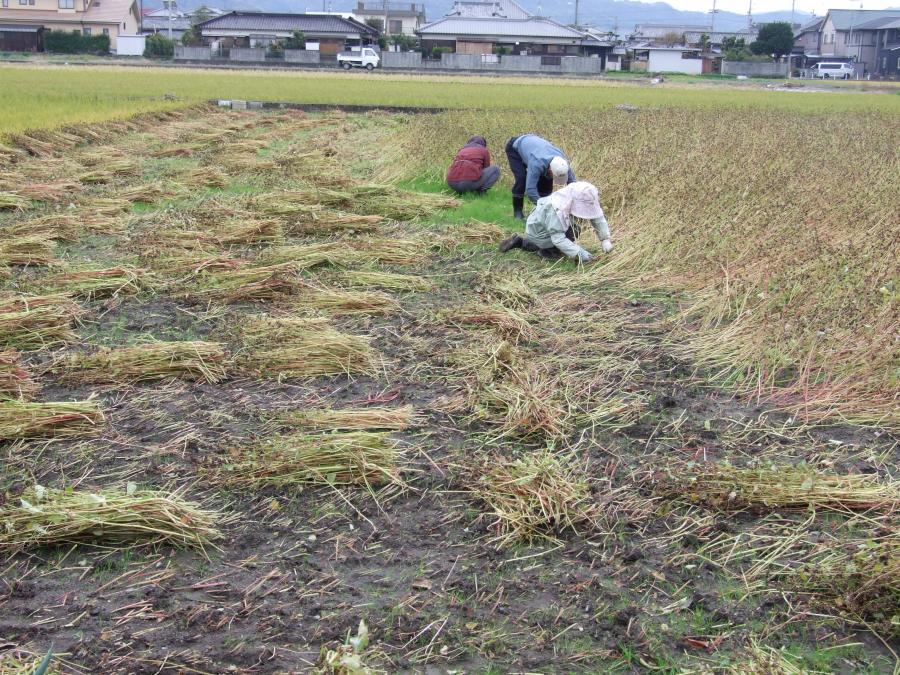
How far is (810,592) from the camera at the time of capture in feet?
8.40

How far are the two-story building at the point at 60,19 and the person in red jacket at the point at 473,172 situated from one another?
49.2m

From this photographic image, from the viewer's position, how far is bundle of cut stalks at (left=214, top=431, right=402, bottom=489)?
10.3 ft

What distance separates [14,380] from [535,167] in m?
4.49

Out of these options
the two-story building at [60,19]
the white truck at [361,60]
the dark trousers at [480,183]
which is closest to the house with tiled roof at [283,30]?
the two-story building at [60,19]

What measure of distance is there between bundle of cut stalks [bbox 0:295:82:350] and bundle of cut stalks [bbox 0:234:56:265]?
1.15 meters

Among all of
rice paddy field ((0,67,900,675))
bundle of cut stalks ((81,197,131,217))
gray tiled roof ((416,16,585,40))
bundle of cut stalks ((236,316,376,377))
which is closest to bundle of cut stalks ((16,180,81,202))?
bundle of cut stalks ((81,197,131,217))

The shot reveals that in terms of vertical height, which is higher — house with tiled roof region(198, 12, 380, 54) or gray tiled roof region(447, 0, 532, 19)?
gray tiled roof region(447, 0, 532, 19)

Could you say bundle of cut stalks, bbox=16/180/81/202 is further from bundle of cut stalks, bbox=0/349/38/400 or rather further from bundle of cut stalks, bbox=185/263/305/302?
bundle of cut stalks, bbox=0/349/38/400

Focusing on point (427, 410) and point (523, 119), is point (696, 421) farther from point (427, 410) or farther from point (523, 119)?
point (523, 119)

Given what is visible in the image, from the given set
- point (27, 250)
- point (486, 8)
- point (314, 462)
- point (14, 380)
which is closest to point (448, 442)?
point (314, 462)

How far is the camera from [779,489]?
3.03m

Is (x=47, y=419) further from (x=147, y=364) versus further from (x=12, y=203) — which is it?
(x=12, y=203)

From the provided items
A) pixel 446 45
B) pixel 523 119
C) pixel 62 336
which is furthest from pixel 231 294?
pixel 446 45

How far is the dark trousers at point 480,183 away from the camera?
30.2 feet
